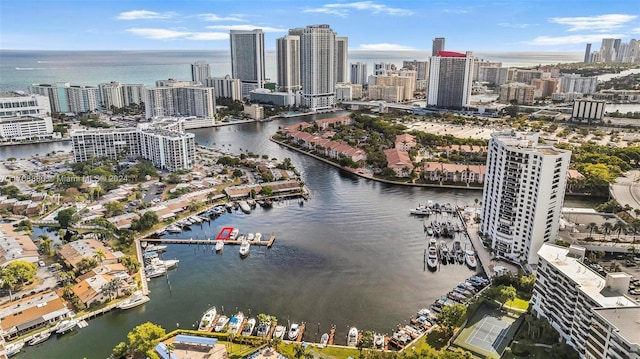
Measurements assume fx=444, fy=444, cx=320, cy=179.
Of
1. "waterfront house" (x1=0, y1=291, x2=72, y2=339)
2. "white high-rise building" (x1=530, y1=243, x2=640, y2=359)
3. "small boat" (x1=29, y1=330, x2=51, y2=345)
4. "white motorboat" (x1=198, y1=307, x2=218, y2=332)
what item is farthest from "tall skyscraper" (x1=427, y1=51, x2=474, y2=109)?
"small boat" (x1=29, y1=330, x2=51, y2=345)

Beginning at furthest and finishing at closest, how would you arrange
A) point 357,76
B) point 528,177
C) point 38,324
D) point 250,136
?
point 357,76 → point 250,136 → point 528,177 → point 38,324

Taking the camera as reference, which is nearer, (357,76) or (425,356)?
(425,356)

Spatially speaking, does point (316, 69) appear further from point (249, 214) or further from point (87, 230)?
point (87, 230)

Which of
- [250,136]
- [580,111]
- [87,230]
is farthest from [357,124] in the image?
[87,230]

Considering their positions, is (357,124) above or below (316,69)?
below

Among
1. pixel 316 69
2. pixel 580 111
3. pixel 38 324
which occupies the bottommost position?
pixel 38 324

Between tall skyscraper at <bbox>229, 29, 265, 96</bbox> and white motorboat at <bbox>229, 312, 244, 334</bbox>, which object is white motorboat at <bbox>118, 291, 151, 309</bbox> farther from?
tall skyscraper at <bbox>229, 29, 265, 96</bbox>

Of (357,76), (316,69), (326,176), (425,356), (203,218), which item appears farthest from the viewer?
(357,76)
